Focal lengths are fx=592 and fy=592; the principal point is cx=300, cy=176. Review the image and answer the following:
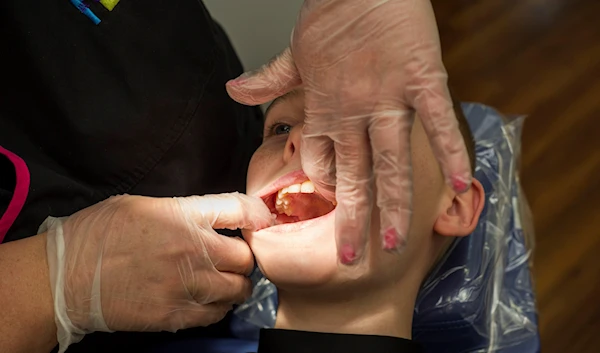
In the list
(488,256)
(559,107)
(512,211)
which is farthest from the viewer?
(559,107)

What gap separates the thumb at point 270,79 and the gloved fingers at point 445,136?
0.95 feet

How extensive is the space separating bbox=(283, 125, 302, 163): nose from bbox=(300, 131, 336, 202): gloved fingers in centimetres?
8

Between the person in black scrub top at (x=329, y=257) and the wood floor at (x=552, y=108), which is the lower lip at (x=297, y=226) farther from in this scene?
the wood floor at (x=552, y=108)

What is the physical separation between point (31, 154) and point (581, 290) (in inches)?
74.2

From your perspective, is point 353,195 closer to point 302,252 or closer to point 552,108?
point 302,252

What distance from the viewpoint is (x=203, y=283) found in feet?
3.80

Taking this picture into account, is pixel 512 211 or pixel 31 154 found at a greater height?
pixel 31 154

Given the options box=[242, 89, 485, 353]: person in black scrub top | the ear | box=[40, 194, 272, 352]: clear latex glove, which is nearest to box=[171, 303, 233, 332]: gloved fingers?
box=[40, 194, 272, 352]: clear latex glove

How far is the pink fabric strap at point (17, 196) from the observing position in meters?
1.15

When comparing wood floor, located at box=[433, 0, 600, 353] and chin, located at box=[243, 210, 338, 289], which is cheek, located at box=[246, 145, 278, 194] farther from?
wood floor, located at box=[433, 0, 600, 353]

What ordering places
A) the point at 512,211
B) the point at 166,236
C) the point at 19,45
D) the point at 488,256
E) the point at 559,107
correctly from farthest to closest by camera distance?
the point at 559,107, the point at 512,211, the point at 488,256, the point at 19,45, the point at 166,236

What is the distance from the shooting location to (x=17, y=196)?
1.16 metres

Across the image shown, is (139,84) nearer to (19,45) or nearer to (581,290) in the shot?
(19,45)

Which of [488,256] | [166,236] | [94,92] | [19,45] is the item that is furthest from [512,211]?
[19,45]
